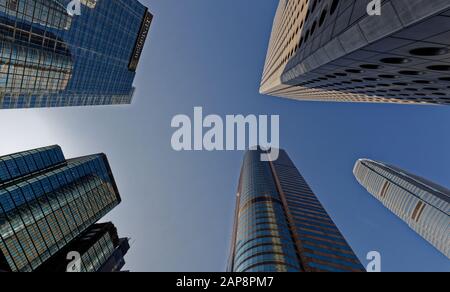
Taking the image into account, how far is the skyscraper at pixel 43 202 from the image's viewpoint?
80.8 metres

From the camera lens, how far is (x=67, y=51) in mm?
82688

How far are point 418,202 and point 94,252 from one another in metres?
154

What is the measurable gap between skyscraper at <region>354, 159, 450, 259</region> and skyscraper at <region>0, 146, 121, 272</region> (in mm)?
156049

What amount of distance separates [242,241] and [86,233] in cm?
10839

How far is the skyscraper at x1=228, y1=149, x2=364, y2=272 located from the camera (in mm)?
49031

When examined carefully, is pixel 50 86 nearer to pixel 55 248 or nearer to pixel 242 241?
pixel 55 248

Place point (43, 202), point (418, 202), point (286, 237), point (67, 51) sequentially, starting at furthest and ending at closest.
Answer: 1. point (418, 202)
2. point (43, 202)
3. point (67, 51)
4. point (286, 237)
